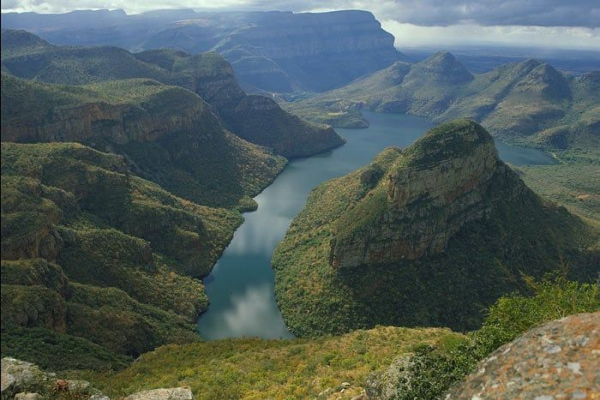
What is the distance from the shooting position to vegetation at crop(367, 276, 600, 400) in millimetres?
17872

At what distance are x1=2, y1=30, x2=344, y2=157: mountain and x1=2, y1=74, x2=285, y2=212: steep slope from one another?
92.3ft

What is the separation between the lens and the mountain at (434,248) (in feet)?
214

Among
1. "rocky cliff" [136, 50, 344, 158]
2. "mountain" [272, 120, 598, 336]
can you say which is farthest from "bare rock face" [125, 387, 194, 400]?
"rocky cliff" [136, 50, 344, 158]

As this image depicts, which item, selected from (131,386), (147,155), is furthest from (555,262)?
(147,155)

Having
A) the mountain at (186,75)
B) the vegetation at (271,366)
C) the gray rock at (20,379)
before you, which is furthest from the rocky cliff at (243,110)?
the gray rock at (20,379)

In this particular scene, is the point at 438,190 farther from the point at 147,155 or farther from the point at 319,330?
the point at 147,155

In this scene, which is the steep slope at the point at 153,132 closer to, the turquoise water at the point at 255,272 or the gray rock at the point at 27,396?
the turquoise water at the point at 255,272

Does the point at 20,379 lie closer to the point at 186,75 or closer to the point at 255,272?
the point at 255,272

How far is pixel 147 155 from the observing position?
115 meters

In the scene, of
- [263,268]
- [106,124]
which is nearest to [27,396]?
[263,268]

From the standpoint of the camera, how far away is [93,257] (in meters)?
64.8

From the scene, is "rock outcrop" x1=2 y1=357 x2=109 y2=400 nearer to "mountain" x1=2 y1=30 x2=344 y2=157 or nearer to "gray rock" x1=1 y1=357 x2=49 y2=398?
"gray rock" x1=1 y1=357 x2=49 y2=398

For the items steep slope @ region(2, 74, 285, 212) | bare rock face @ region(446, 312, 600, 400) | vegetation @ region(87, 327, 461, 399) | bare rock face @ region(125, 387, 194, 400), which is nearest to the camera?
bare rock face @ region(446, 312, 600, 400)

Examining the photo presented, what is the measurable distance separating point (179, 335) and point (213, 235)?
34053mm
